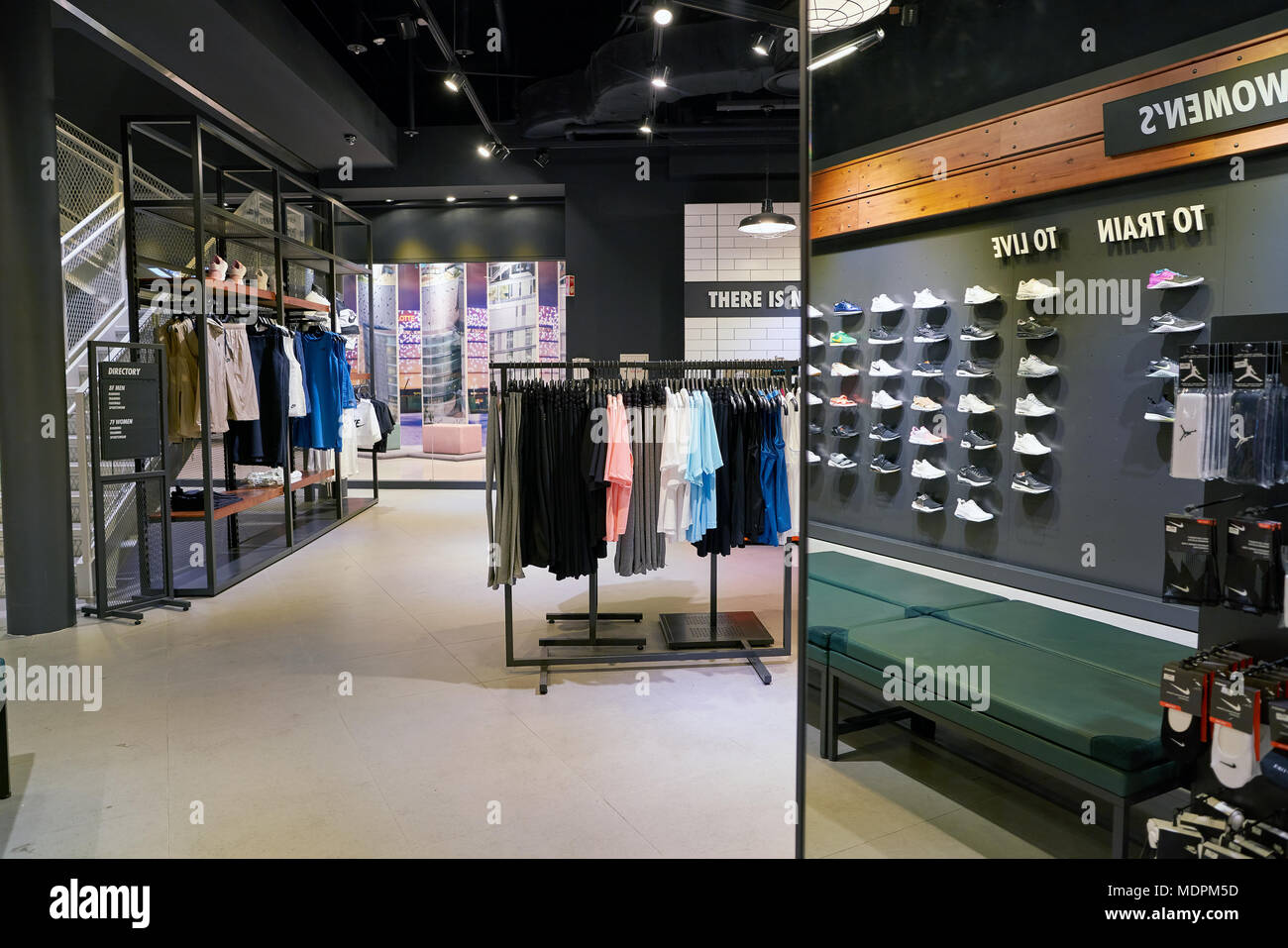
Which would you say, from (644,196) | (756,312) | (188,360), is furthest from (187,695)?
(644,196)

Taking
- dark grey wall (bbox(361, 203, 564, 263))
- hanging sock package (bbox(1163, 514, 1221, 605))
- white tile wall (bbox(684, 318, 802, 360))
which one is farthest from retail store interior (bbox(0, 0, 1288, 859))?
dark grey wall (bbox(361, 203, 564, 263))

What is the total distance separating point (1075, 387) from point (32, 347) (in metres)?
5.14

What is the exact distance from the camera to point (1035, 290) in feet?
6.56

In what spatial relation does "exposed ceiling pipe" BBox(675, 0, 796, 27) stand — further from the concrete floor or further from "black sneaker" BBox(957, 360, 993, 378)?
the concrete floor

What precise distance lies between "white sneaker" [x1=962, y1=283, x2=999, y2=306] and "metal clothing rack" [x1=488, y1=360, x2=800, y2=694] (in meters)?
1.58

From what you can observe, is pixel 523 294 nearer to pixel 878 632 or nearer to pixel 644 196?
pixel 644 196

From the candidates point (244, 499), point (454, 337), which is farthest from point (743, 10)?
point (454, 337)

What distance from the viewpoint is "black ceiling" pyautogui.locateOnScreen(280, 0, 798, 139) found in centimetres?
721

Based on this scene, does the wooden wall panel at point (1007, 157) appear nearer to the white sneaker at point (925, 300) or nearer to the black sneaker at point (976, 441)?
the white sneaker at point (925, 300)

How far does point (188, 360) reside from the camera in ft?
18.5

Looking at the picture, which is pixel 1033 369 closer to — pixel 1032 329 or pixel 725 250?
pixel 1032 329

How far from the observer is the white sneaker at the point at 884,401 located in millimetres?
1714

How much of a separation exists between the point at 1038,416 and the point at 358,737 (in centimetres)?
272

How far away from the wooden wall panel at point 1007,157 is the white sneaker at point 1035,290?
247 mm
